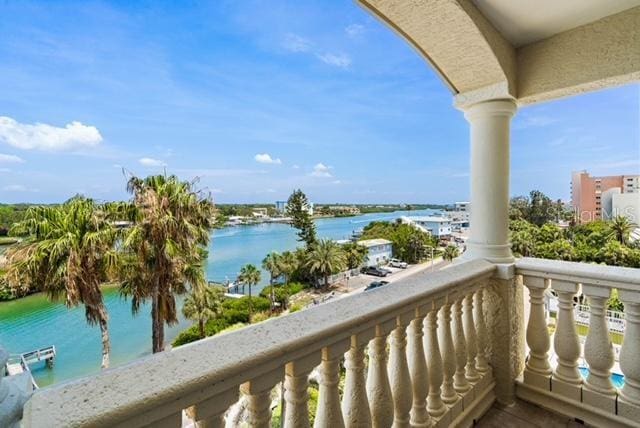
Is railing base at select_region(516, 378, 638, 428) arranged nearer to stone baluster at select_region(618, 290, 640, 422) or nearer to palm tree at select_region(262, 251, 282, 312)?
stone baluster at select_region(618, 290, 640, 422)

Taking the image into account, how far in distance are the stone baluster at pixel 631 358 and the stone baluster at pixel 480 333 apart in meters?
0.57

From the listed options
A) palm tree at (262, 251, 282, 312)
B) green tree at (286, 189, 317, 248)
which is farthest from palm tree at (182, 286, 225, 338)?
green tree at (286, 189, 317, 248)

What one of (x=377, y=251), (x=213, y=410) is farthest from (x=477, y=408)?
(x=377, y=251)

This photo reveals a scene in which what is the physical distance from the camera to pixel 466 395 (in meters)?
1.43

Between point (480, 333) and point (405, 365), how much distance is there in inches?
29.6

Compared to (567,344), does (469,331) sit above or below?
above

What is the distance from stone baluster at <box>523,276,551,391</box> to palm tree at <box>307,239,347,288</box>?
18.4 metres

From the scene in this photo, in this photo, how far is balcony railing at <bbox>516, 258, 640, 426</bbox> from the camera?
140cm

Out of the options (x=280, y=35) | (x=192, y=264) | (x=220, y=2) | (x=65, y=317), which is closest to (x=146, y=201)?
(x=192, y=264)

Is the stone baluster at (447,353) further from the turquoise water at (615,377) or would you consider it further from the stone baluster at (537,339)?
the turquoise water at (615,377)

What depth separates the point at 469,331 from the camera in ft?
4.87

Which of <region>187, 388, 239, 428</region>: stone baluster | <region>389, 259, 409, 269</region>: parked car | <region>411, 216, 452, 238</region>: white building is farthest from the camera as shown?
<region>389, 259, 409, 269</region>: parked car

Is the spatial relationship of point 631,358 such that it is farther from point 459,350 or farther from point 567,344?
point 459,350

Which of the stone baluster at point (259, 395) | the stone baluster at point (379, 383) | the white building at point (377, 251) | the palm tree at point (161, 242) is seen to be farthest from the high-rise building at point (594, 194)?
the white building at point (377, 251)
